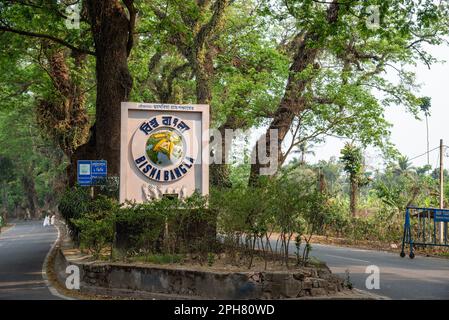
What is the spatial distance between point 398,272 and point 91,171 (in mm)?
8621

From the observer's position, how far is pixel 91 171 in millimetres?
17438

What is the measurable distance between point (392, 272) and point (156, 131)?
6604 millimetres

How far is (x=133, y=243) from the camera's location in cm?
1317

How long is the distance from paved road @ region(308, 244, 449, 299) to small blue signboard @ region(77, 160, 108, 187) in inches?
266

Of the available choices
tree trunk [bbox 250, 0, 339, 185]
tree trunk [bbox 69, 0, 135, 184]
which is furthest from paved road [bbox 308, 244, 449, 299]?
tree trunk [bbox 69, 0, 135, 184]

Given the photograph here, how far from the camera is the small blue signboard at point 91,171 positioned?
1738cm

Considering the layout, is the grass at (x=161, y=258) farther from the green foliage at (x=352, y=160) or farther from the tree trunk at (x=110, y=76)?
the green foliage at (x=352, y=160)

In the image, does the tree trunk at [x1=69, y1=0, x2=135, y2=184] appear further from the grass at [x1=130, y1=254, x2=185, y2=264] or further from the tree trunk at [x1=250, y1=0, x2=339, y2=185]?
the tree trunk at [x1=250, y1=0, x2=339, y2=185]

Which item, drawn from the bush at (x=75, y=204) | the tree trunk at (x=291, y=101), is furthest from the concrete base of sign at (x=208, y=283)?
the tree trunk at (x=291, y=101)

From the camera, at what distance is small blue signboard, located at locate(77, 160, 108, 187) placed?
684 inches

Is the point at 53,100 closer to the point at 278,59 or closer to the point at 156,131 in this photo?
the point at 278,59

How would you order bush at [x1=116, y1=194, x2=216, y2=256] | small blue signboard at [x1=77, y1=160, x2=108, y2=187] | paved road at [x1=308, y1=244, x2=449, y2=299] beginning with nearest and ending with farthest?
A: paved road at [x1=308, y1=244, x2=449, y2=299]
bush at [x1=116, y1=194, x2=216, y2=256]
small blue signboard at [x1=77, y1=160, x2=108, y2=187]

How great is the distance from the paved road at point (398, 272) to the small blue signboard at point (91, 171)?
6.75m

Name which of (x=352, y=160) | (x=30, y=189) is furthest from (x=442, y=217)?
(x=30, y=189)
